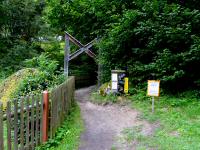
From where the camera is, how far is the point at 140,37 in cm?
1112

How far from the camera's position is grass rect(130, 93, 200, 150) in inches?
230

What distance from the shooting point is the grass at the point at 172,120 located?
19.2 ft

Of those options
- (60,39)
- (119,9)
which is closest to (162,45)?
(119,9)

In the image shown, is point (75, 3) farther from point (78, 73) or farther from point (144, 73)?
point (144, 73)

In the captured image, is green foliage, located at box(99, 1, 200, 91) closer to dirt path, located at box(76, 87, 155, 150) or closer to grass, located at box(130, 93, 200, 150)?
grass, located at box(130, 93, 200, 150)

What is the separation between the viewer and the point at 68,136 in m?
6.59

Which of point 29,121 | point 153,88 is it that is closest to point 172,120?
point 153,88

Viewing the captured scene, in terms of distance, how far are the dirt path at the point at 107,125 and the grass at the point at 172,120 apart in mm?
314

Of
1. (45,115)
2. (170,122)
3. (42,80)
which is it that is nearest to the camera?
(45,115)

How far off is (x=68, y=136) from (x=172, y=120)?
8.96 feet

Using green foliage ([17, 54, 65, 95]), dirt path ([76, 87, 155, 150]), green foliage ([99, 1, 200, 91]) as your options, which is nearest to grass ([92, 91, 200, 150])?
dirt path ([76, 87, 155, 150])

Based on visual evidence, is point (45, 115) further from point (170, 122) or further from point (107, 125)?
point (170, 122)

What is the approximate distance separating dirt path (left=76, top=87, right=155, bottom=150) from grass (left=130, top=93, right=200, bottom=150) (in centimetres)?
31

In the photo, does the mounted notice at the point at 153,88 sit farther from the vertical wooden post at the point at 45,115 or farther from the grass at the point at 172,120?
the vertical wooden post at the point at 45,115
